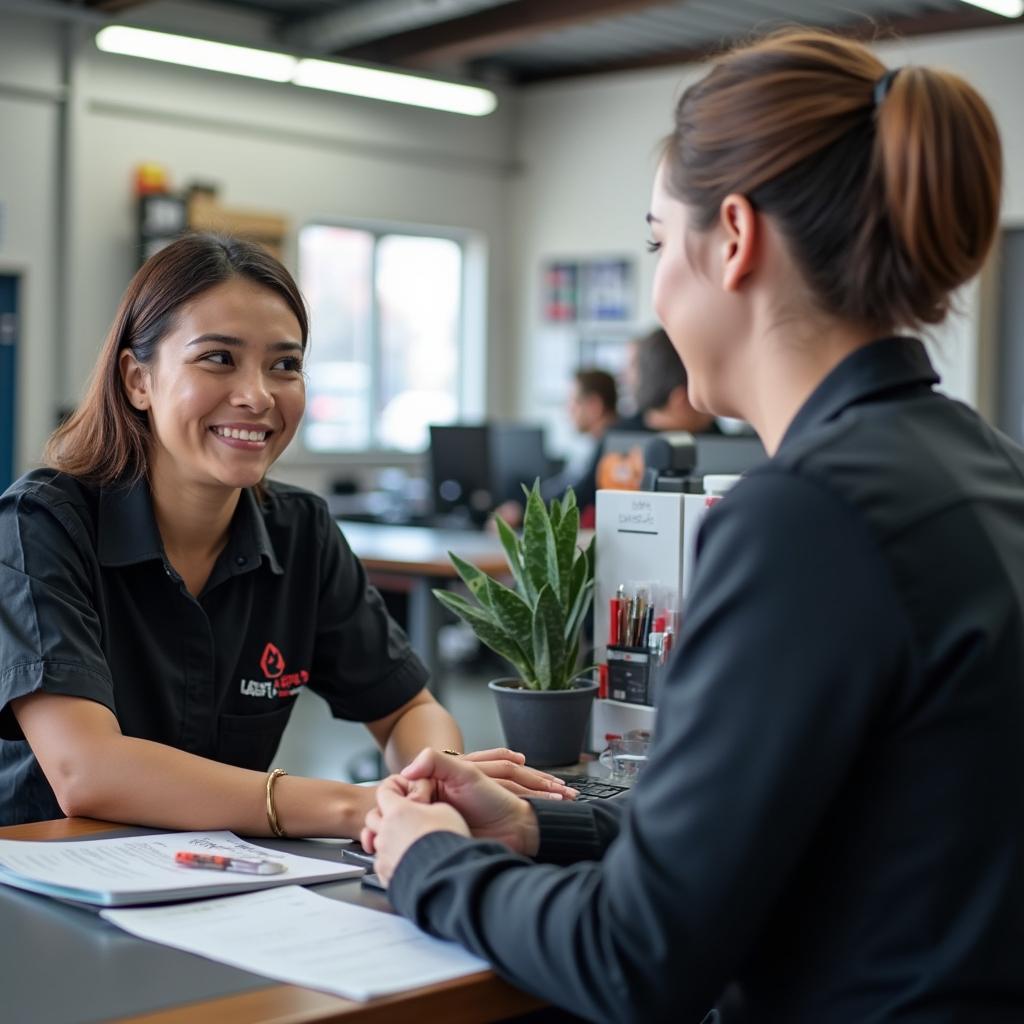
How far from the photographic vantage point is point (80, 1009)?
1006mm

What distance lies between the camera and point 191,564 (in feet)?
6.22

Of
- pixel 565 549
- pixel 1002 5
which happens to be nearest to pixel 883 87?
pixel 565 549

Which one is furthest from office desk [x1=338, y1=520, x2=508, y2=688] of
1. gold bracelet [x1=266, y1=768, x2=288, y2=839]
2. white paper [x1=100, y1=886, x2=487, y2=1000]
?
white paper [x1=100, y1=886, x2=487, y2=1000]

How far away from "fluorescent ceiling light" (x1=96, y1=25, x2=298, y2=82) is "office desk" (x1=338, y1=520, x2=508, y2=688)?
285 centimetres

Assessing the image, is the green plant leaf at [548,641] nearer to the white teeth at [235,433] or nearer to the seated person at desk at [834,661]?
the white teeth at [235,433]

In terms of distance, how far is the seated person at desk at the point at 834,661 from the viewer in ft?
2.95

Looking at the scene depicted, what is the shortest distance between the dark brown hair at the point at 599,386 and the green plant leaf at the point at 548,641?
13.9 feet

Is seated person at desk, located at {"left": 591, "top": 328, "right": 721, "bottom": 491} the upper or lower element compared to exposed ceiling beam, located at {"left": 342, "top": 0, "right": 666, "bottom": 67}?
lower

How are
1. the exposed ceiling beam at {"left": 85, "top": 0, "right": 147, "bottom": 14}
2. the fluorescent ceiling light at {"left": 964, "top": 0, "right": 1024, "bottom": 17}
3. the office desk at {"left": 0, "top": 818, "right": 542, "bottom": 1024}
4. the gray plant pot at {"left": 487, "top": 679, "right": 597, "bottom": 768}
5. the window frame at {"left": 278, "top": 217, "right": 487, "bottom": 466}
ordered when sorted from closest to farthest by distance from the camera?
1. the office desk at {"left": 0, "top": 818, "right": 542, "bottom": 1024}
2. the gray plant pot at {"left": 487, "top": 679, "right": 597, "bottom": 768}
3. the fluorescent ceiling light at {"left": 964, "top": 0, "right": 1024, "bottom": 17}
4. the exposed ceiling beam at {"left": 85, "top": 0, "right": 147, "bottom": 14}
5. the window frame at {"left": 278, "top": 217, "right": 487, "bottom": 466}

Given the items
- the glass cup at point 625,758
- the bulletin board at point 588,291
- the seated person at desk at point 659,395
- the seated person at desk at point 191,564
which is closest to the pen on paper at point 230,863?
the seated person at desk at point 191,564

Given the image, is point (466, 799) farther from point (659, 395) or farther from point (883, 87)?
point (659, 395)

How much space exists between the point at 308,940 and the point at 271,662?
83 centimetres

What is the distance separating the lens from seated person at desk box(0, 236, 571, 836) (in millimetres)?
1666

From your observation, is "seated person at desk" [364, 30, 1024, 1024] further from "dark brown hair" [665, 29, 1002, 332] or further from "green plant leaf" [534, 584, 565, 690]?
"green plant leaf" [534, 584, 565, 690]
